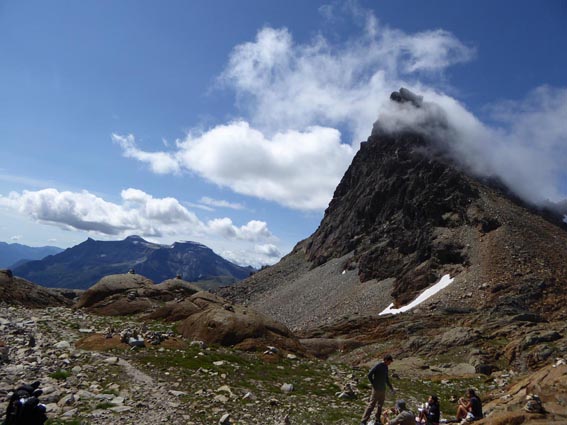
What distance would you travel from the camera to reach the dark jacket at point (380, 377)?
1706 centimetres

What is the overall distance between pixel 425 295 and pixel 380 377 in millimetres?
79466

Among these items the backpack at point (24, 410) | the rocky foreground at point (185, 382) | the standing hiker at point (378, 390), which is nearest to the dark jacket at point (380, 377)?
the standing hiker at point (378, 390)

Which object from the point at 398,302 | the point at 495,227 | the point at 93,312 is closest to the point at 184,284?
the point at 93,312

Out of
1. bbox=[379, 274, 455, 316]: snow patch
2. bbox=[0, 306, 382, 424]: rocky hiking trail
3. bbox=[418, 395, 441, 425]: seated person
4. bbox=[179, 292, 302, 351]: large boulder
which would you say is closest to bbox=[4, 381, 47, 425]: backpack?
bbox=[0, 306, 382, 424]: rocky hiking trail

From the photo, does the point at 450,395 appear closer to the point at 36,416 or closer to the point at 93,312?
the point at 36,416

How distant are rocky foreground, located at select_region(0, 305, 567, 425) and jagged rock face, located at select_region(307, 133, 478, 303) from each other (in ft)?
233

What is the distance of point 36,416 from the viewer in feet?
37.1

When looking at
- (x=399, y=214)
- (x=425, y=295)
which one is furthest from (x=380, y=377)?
(x=399, y=214)

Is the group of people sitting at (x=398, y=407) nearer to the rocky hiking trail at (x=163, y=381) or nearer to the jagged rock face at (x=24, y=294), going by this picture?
the rocky hiking trail at (x=163, y=381)

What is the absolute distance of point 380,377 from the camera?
17.2 meters

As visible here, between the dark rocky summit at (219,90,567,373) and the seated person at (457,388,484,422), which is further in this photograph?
the dark rocky summit at (219,90,567,373)

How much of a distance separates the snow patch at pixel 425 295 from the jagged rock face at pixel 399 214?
2.85 meters

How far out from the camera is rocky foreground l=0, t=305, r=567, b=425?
16109 millimetres

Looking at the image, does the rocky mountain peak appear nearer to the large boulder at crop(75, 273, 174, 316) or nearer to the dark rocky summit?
the dark rocky summit
